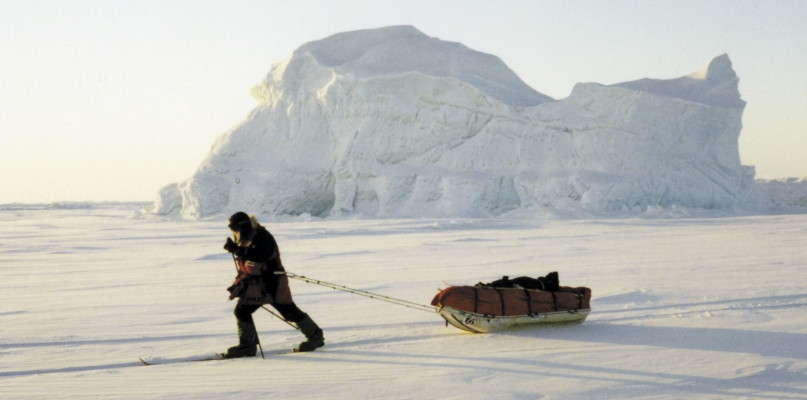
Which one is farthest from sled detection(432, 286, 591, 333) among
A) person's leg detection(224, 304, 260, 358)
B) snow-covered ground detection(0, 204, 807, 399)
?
person's leg detection(224, 304, 260, 358)

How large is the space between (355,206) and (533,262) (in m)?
16.9

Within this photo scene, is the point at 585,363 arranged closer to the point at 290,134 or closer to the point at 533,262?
the point at 533,262

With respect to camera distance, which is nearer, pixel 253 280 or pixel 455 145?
pixel 253 280

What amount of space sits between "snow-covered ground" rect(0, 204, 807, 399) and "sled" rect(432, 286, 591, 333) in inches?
4.1

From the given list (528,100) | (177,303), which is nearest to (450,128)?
(528,100)

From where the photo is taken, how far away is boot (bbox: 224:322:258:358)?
4645 mm

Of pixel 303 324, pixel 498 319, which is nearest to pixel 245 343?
pixel 303 324

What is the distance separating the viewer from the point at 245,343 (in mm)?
4664

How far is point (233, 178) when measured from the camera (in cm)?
2770

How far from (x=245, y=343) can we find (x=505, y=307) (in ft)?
6.33

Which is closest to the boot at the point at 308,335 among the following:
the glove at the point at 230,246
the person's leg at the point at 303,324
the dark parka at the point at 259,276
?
Result: the person's leg at the point at 303,324

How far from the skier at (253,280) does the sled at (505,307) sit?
1154 mm

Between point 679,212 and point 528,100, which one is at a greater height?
point 528,100

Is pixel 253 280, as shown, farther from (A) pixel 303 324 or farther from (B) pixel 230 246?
(A) pixel 303 324
